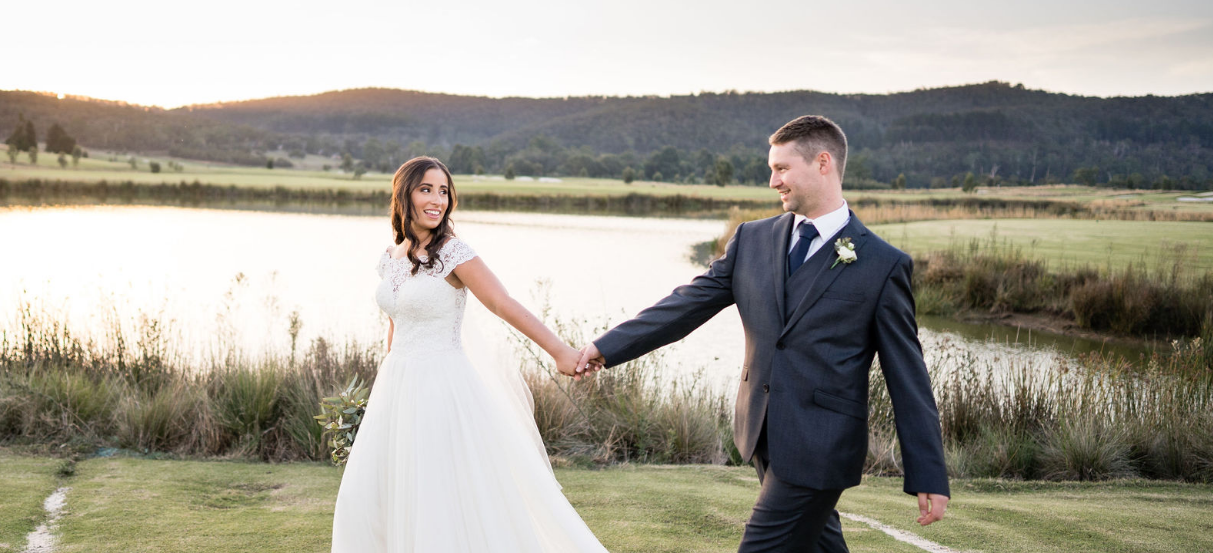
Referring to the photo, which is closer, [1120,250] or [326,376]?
[326,376]

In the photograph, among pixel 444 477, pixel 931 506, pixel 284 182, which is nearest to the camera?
pixel 931 506

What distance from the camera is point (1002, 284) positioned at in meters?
17.1

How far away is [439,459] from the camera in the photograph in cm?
317

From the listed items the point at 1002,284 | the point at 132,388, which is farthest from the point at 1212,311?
the point at 132,388

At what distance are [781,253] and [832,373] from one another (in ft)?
1.53

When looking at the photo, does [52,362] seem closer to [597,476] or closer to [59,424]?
[59,424]

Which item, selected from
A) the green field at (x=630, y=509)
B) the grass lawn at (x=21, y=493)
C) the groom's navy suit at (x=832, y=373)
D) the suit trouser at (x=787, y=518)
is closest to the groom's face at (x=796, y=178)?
the groom's navy suit at (x=832, y=373)

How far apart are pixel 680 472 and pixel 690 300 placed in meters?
3.26

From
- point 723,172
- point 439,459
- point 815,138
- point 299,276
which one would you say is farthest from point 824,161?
point 723,172

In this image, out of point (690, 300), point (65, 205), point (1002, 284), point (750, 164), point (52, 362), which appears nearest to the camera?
point (690, 300)

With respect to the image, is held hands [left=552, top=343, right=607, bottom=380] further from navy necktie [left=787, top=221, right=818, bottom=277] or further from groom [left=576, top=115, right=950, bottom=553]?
navy necktie [left=787, top=221, right=818, bottom=277]

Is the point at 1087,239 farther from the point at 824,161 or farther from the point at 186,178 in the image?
the point at 186,178

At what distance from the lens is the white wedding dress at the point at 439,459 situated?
3.10 m

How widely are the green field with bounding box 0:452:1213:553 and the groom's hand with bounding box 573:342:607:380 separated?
1.18 meters
